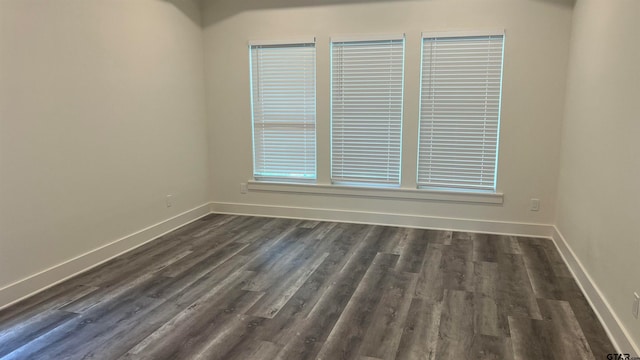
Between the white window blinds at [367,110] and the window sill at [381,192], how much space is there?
0.11 meters

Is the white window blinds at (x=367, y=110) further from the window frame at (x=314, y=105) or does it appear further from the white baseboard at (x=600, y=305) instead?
the white baseboard at (x=600, y=305)

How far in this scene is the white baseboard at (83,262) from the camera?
9.95ft

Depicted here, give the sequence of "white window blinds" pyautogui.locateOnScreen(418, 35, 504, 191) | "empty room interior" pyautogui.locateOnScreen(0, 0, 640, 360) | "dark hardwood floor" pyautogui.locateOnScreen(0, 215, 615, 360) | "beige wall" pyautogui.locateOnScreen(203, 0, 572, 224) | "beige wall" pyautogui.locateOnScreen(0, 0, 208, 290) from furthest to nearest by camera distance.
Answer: "white window blinds" pyautogui.locateOnScreen(418, 35, 504, 191), "beige wall" pyautogui.locateOnScreen(203, 0, 572, 224), "beige wall" pyautogui.locateOnScreen(0, 0, 208, 290), "empty room interior" pyautogui.locateOnScreen(0, 0, 640, 360), "dark hardwood floor" pyautogui.locateOnScreen(0, 215, 615, 360)

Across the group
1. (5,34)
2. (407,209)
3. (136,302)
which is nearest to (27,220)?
(136,302)

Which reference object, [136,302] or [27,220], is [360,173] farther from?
[27,220]

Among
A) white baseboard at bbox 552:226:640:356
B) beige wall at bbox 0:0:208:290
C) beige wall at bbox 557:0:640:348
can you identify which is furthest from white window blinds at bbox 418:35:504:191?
beige wall at bbox 0:0:208:290

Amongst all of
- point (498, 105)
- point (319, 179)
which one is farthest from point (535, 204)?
point (319, 179)

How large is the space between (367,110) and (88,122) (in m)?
2.79

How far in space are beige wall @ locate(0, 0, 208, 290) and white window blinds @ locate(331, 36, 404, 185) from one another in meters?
1.73

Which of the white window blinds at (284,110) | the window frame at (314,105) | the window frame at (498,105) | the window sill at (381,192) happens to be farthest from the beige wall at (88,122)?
the window frame at (498,105)

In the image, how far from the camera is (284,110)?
5195mm

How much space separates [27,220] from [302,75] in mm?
3109

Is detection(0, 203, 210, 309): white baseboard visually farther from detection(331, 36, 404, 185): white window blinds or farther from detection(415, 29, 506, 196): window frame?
detection(415, 29, 506, 196): window frame

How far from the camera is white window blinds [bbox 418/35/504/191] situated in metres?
4.48
